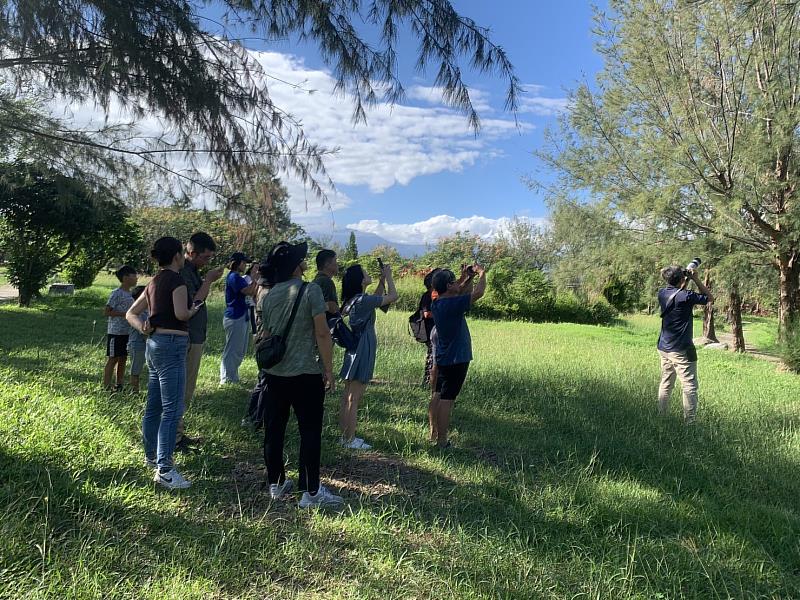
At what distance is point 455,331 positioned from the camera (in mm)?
4336

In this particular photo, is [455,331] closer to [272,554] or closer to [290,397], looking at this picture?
[290,397]

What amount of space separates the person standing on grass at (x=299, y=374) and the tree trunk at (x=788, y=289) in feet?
39.2

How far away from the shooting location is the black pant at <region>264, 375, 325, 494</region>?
10.8 ft

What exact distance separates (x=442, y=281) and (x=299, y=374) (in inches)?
64.7

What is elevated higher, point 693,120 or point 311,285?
point 693,120

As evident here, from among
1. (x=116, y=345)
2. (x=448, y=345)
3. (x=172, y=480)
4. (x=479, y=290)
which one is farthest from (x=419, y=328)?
(x=172, y=480)

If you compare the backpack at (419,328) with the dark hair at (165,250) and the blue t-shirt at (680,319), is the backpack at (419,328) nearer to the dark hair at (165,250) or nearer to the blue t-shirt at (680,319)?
the blue t-shirt at (680,319)

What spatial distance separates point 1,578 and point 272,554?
1159 mm

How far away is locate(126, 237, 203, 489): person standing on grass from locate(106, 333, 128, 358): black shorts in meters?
2.29

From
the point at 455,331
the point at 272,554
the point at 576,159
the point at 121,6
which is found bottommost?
the point at 272,554

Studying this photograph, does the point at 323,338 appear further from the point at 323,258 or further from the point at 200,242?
the point at 200,242

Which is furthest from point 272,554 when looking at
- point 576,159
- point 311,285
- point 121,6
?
point 576,159

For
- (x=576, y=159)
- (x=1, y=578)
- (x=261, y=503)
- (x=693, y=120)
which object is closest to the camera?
(x=1, y=578)

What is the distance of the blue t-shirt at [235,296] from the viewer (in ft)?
19.4
